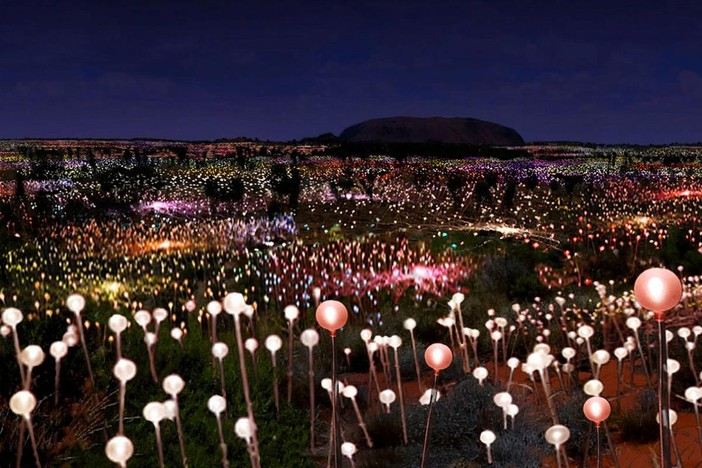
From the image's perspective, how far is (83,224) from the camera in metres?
17.3

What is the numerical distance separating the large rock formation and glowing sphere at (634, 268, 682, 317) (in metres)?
162

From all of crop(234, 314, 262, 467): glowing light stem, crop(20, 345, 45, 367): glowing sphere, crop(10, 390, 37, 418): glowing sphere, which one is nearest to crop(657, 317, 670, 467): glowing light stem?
crop(234, 314, 262, 467): glowing light stem

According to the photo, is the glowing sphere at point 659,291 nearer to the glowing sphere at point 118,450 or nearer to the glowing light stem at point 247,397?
the glowing light stem at point 247,397

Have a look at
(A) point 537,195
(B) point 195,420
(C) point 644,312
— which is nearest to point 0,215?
(B) point 195,420

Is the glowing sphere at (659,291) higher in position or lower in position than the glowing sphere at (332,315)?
higher

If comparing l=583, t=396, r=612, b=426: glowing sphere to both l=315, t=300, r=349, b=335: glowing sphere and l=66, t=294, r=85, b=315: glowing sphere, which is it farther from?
l=66, t=294, r=85, b=315: glowing sphere

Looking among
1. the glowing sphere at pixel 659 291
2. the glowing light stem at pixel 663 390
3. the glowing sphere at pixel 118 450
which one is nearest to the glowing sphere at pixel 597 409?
the glowing light stem at pixel 663 390

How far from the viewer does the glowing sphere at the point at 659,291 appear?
2.40m

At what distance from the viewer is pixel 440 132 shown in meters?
168

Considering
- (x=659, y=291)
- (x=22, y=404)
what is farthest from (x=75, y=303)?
(x=659, y=291)

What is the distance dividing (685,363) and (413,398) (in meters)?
2.50

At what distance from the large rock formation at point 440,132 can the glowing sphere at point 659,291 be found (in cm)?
16204

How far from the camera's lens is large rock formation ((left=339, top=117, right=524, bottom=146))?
542 ft

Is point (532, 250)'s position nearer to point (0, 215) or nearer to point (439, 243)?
point (439, 243)
